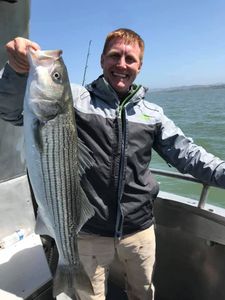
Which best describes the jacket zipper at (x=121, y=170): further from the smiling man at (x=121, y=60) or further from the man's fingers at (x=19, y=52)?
the man's fingers at (x=19, y=52)

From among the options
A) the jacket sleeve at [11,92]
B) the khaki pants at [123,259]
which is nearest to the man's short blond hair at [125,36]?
the jacket sleeve at [11,92]

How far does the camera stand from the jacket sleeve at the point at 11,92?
2.26m

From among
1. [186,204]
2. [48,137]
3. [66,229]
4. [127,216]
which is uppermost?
[48,137]

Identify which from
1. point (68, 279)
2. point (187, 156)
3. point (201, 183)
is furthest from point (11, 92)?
point (201, 183)

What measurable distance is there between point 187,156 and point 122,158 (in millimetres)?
599

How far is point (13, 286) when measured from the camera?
2.99 metres

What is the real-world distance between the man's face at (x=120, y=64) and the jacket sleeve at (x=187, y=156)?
1.34 ft

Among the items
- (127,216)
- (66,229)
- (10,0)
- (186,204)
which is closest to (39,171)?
(66,229)

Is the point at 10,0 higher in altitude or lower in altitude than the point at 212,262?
higher

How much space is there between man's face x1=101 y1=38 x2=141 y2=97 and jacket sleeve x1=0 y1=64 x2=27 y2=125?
2.62ft

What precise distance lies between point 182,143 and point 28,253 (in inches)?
59.0

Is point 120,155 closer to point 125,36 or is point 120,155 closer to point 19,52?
point 125,36

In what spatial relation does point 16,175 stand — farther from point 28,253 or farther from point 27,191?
point 28,253

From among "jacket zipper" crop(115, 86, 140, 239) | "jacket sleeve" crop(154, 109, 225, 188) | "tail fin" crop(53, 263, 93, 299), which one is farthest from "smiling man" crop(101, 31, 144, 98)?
"tail fin" crop(53, 263, 93, 299)
